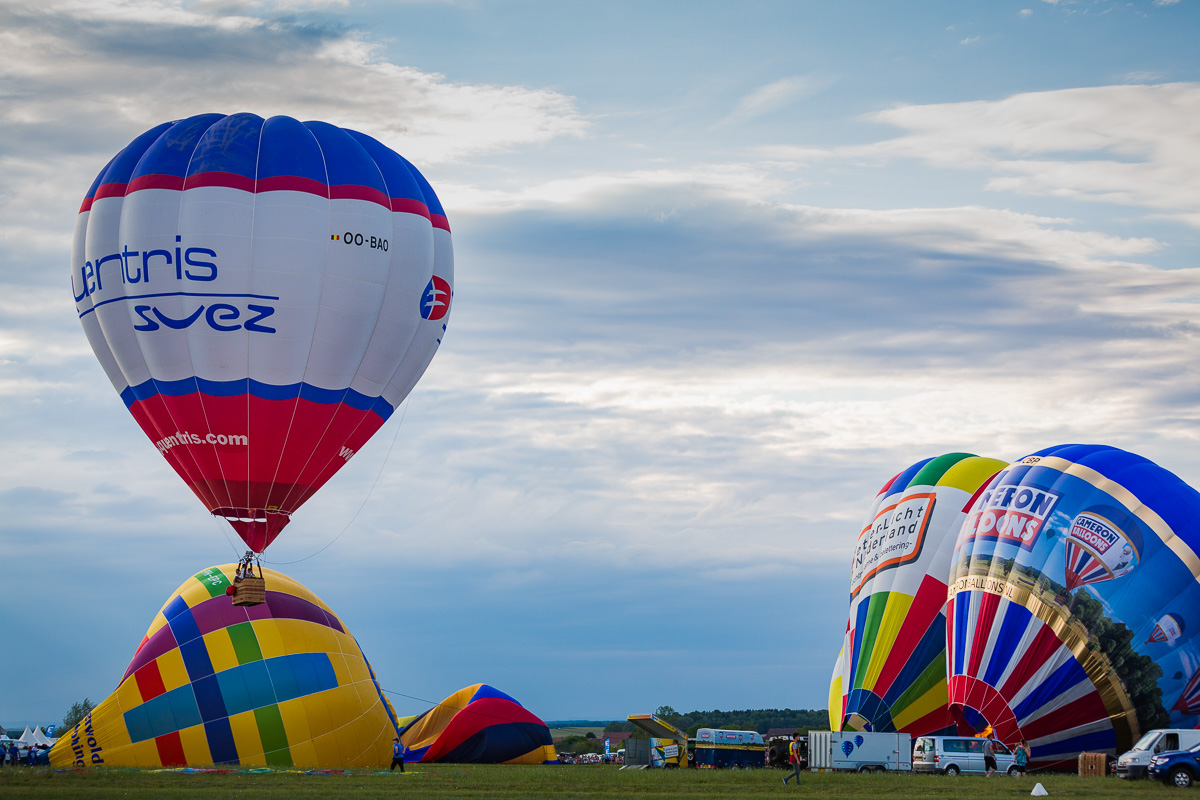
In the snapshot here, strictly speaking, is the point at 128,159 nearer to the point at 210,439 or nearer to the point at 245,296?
→ the point at 245,296

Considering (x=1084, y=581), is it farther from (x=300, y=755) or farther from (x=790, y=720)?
(x=790, y=720)

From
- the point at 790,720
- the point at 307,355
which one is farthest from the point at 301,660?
the point at 790,720

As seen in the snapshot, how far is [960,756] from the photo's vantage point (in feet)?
82.3

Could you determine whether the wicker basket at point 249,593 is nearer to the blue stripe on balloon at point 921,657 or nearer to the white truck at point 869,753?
the white truck at point 869,753

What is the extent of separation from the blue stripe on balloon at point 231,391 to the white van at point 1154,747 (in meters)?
16.7

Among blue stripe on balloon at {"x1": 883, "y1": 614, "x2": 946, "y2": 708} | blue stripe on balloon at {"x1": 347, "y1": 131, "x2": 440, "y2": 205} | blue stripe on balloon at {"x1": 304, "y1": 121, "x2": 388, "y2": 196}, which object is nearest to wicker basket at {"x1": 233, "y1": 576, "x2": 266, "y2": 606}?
blue stripe on balloon at {"x1": 304, "y1": 121, "x2": 388, "y2": 196}

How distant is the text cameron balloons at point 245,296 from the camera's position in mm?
23812

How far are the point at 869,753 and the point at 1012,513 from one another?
6477mm

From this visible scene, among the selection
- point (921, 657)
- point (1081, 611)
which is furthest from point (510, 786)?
point (921, 657)

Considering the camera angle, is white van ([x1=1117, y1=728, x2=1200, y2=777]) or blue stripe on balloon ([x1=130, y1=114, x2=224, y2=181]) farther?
blue stripe on balloon ([x1=130, y1=114, x2=224, y2=181])

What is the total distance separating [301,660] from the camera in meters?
25.3

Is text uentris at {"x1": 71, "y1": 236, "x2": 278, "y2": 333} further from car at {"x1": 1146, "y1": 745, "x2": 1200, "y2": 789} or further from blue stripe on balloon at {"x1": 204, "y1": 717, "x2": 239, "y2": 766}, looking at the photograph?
car at {"x1": 1146, "y1": 745, "x2": 1200, "y2": 789}

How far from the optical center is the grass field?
17469 millimetres

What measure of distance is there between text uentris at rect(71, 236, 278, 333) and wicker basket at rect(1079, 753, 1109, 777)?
60.4 feet
